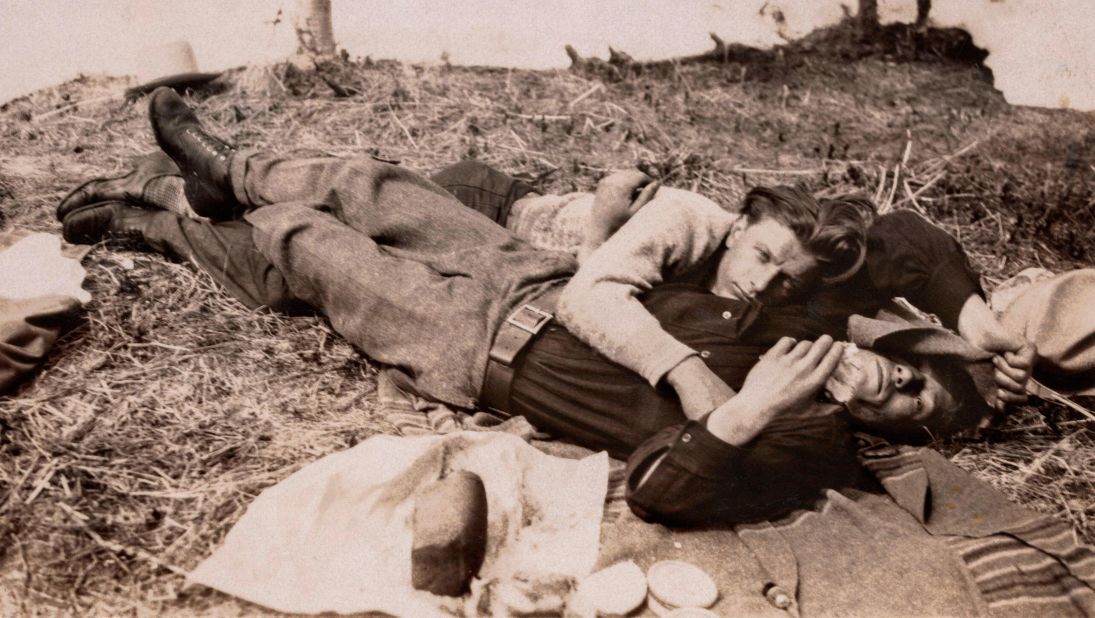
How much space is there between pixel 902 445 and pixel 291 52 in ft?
11.4

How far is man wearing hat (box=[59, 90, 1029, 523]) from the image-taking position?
1.77 m

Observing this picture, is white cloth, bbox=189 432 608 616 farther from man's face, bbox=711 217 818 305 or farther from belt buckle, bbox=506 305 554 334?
man's face, bbox=711 217 818 305

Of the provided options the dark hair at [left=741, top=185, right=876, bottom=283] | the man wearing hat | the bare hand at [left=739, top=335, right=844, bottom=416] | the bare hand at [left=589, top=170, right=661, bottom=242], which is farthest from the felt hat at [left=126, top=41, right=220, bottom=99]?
the bare hand at [left=739, top=335, right=844, bottom=416]

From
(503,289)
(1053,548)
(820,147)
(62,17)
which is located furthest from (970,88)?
(62,17)

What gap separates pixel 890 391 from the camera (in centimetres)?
201

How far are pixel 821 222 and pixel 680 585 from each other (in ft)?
3.43

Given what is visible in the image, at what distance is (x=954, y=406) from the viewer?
84.3 inches

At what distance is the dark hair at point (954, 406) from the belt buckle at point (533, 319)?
40.2 inches

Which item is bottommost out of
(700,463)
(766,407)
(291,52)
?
(700,463)

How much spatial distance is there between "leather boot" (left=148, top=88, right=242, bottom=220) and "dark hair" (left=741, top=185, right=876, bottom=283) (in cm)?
186

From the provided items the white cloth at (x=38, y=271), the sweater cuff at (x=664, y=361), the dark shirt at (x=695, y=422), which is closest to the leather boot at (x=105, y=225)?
the white cloth at (x=38, y=271)

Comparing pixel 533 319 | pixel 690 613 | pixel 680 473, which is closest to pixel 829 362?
pixel 680 473

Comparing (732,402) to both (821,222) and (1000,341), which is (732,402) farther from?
(1000,341)

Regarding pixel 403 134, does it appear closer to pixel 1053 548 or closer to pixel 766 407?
pixel 766 407
